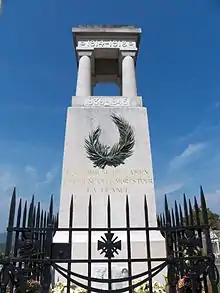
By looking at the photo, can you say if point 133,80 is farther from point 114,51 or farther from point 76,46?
point 76,46

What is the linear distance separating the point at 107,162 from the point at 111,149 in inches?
19.2

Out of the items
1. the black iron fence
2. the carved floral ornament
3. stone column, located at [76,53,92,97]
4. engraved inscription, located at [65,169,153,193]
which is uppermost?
the carved floral ornament

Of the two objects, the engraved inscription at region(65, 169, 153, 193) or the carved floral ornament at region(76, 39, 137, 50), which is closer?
the engraved inscription at region(65, 169, 153, 193)

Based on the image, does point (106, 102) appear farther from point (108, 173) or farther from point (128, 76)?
point (108, 173)

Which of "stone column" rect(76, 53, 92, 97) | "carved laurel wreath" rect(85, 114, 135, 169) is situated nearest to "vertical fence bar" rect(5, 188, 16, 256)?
"carved laurel wreath" rect(85, 114, 135, 169)

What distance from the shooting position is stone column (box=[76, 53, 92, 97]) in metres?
9.91

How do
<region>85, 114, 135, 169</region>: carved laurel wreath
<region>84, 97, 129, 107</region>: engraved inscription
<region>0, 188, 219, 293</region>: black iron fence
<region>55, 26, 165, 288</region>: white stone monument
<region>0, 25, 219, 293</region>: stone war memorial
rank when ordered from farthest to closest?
<region>84, 97, 129, 107</region>: engraved inscription, <region>85, 114, 135, 169</region>: carved laurel wreath, <region>55, 26, 165, 288</region>: white stone monument, <region>0, 25, 219, 293</region>: stone war memorial, <region>0, 188, 219, 293</region>: black iron fence

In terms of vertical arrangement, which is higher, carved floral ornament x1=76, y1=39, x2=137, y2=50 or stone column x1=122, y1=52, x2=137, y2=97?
carved floral ornament x1=76, y1=39, x2=137, y2=50

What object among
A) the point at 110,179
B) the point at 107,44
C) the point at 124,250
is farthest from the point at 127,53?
the point at 124,250

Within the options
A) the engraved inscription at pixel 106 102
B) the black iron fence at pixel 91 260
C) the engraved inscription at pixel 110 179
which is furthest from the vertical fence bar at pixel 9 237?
the engraved inscription at pixel 106 102

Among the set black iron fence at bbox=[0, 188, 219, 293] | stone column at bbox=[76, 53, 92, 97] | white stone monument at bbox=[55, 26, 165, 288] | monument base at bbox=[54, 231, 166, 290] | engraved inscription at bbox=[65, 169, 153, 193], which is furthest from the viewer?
stone column at bbox=[76, 53, 92, 97]

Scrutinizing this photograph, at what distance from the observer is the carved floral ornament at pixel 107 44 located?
35.4ft

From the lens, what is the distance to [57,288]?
16.7 ft

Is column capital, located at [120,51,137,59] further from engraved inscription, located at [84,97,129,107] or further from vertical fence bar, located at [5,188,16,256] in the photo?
vertical fence bar, located at [5,188,16,256]
